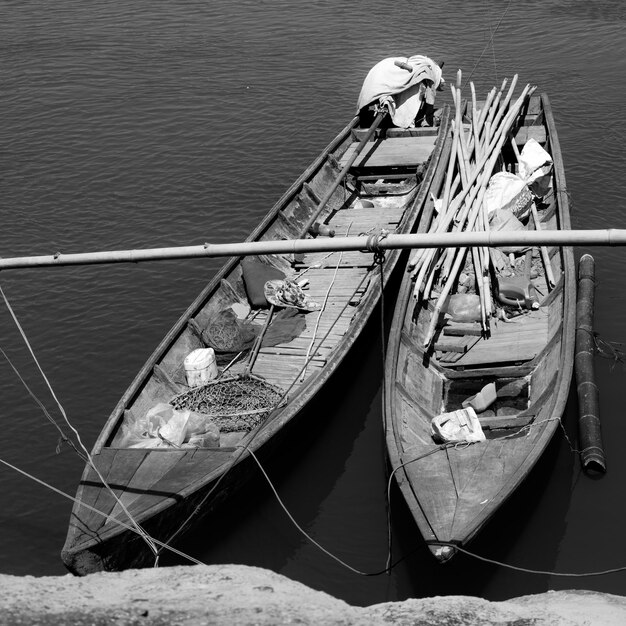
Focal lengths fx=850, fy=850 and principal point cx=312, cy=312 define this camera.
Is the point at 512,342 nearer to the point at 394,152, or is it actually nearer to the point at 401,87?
the point at 394,152

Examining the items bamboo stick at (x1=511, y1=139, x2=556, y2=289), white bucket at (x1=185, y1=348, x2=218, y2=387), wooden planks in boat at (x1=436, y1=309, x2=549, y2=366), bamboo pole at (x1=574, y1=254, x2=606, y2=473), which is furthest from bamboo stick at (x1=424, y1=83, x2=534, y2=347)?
white bucket at (x1=185, y1=348, x2=218, y2=387)

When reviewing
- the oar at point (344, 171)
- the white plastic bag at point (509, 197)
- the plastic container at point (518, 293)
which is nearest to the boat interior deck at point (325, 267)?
the oar at point (344, 171)

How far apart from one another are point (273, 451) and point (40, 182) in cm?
1399

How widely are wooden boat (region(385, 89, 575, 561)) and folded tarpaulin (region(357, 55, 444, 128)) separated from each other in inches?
233

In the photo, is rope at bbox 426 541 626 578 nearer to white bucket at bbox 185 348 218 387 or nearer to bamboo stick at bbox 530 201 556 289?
white bucket at bbox 185 348 218 387

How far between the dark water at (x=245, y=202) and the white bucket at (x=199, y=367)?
5.79 feet

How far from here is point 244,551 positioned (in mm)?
12164

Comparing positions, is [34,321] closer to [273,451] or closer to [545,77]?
[273,451]

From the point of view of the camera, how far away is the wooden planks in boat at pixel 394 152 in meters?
20.5

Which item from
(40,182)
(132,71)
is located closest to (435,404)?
(40,182)

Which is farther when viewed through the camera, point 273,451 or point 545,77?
point 545,77

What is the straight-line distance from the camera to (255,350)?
14.3 metres

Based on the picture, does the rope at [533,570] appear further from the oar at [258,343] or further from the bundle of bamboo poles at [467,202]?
the oar at [258,343]

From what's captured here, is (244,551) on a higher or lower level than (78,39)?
lower
